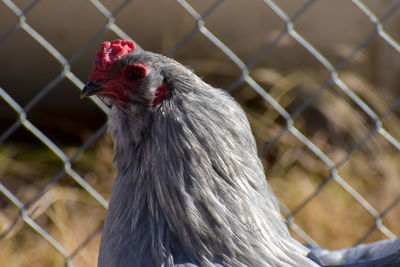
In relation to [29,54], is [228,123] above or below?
above

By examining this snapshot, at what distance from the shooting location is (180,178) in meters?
1.26

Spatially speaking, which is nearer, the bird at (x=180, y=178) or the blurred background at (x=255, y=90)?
the bird at (x=180, y=178)

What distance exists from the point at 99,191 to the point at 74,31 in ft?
2.80

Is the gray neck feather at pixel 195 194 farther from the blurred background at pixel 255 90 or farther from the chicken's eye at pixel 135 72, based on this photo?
the blurred background at pixel 255 90

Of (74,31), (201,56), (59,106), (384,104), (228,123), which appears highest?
(384,104)

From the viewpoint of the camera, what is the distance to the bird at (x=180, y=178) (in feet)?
4.12

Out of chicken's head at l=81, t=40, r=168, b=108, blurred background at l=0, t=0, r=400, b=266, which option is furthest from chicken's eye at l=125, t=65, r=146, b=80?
blurred background at l=0, t=0, r=400, b=266

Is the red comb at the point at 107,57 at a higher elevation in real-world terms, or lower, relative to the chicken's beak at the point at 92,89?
higher

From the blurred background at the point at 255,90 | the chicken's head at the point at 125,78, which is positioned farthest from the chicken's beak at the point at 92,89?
the blurred background at the point at 255,90

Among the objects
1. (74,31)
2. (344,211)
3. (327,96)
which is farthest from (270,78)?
(74,31)

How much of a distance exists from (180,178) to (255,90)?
5.52 ft

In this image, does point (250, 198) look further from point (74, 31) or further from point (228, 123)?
point (74, 31)

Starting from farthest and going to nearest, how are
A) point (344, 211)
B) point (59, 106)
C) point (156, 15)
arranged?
point (59, 106) < point (156, 15) < point (344, 211)

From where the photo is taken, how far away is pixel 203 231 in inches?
49.4
